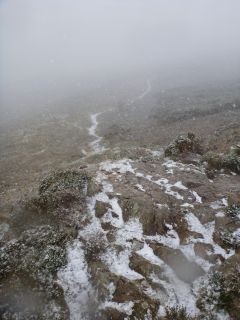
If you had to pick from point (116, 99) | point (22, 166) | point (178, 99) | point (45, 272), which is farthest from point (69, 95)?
point (45, 272)

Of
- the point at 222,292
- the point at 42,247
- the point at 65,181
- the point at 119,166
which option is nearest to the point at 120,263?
the point at 42,247

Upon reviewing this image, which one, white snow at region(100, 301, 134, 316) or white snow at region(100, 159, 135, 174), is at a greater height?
white snow at region(100, 159, 135, 174)

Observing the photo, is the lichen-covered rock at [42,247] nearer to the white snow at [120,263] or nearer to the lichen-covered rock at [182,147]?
the white snow at [120,263]

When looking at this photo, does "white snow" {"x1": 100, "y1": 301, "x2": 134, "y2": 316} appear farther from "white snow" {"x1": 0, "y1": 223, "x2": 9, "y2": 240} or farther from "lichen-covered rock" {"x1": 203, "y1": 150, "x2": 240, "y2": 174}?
"lichen-covered rock" {"x1": 203, "y1": 150, "x2": 240, "y2": 174}

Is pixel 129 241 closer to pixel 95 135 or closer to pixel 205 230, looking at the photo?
pixel 205 230

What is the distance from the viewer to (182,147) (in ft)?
75.3

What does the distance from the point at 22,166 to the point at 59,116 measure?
24.5 m

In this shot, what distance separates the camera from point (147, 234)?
47.8 ft

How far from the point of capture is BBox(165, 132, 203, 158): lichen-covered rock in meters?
22.5

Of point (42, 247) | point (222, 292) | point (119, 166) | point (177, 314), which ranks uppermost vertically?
point (119, 166)

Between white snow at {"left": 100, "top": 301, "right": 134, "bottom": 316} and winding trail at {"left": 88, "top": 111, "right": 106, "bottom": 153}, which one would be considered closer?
white snow at {"left": 100, "top": 301, "right": 134, "bottom": 316}

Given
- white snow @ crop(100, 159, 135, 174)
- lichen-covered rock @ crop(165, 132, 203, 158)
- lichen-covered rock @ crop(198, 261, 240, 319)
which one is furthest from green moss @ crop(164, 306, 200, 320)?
lichen-covered rock @ crop(165, 132, 203, 158)

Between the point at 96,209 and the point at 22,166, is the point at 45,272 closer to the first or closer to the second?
the point at 96,209

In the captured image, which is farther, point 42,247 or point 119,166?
point 119,166
